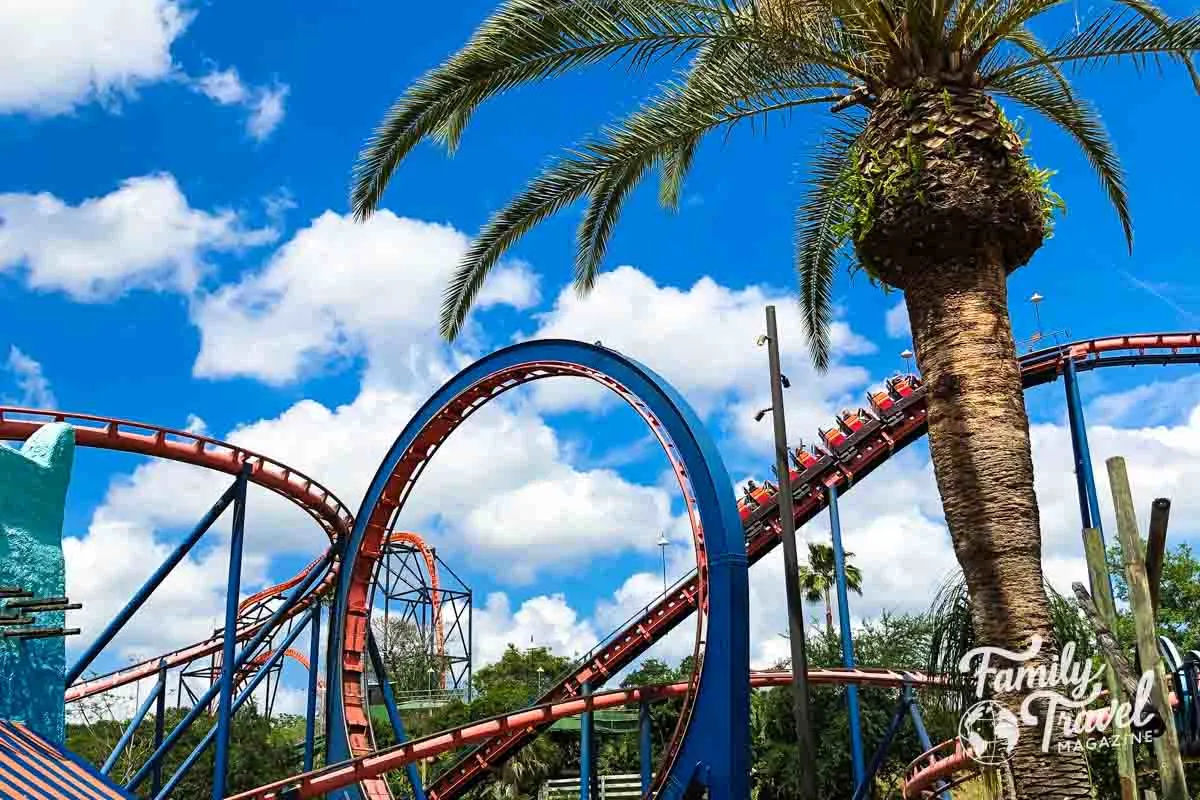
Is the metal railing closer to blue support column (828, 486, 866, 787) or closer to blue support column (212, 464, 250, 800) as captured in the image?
blue support column (828, 486, 866, 787)

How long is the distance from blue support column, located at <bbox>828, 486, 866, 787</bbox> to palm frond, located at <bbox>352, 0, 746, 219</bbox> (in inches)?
393

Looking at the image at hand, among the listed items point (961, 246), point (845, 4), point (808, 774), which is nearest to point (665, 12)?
point (845, 4)

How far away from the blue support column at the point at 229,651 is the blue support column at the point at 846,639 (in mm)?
8612

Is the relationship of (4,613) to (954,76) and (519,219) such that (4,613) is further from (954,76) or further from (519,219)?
(954,76)

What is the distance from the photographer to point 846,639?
16938mm

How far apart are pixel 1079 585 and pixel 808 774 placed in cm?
307

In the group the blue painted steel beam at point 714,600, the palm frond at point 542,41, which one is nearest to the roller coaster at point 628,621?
the blue painted steel beam at point 714,600

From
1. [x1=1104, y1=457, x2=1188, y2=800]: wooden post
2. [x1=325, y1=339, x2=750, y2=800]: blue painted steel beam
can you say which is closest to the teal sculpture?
[x1=325, y1=339, x2=750, y2=800]: blue painted steel beam

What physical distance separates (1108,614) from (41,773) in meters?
8.50

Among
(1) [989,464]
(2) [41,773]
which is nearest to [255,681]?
(2) [41,773]

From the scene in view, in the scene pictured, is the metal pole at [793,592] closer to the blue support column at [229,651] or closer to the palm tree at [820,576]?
the blue support column at [229,651]

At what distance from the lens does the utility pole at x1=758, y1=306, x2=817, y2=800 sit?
8.84 meters

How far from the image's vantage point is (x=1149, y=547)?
6184mm

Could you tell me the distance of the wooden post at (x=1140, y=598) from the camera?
5.80 meters
